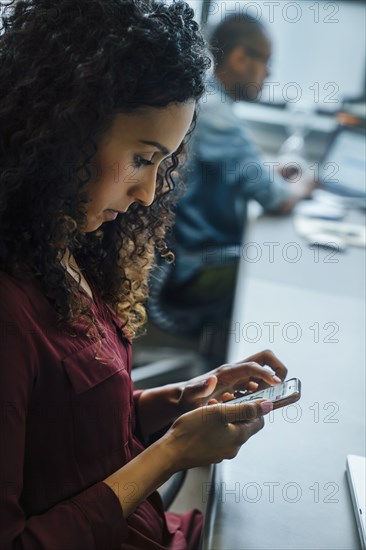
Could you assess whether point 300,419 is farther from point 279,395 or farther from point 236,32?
point 236,32

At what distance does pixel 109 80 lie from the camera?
2.81ft

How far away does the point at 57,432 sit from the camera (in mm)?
919

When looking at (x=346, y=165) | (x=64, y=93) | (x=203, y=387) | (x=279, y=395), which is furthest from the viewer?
(x=346, y=165)

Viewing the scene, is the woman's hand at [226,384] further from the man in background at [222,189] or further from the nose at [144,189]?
the man in background at [222,189]

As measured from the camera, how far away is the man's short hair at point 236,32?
2.60m

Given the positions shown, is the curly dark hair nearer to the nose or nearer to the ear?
the nose

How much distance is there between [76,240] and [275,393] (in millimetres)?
398

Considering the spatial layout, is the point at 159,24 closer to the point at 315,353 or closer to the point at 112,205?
the point at 112,205

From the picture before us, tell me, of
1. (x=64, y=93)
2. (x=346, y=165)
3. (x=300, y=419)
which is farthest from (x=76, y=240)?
(x=346, y=165)

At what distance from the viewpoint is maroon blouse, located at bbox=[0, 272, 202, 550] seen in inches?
32.3

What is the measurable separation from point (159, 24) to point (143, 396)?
2.12ft

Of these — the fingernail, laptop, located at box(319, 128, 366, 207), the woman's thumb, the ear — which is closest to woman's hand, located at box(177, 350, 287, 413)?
the woman's thumb

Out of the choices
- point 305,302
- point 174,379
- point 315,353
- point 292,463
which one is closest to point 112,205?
point 292,463

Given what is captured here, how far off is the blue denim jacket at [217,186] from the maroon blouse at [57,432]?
1.48 meters
